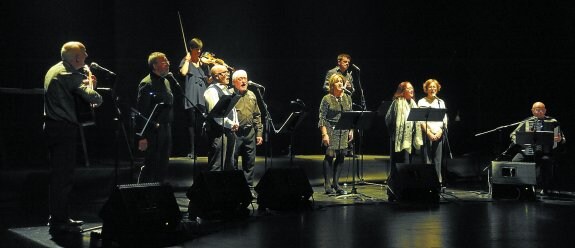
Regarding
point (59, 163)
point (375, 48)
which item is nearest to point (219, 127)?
point (59, 163)

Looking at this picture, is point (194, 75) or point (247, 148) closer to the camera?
point (247, 148)

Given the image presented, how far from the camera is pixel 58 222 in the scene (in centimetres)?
571

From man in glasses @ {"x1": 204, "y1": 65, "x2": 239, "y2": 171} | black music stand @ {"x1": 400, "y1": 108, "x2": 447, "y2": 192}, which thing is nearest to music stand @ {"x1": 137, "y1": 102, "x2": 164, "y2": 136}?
man in glasses @ {"x1": 204, "y1": 65, "x2": 239, "y2": 171}

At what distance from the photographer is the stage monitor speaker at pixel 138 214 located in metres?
5.16

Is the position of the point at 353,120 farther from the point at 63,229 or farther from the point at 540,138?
the point at 63,229

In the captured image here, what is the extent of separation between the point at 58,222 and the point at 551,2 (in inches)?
382

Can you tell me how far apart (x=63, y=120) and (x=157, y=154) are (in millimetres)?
1175

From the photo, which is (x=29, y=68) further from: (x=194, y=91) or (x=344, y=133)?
(x=344, y=133)

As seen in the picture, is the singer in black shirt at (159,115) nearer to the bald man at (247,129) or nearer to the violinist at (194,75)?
the bald man at (247,129)

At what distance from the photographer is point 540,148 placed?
9.32 m

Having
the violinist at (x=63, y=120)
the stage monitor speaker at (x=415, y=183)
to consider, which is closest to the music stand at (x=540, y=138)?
the stage monitor speaker at (x=415, y=183)

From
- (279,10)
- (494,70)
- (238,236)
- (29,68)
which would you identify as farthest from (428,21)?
(238,236)

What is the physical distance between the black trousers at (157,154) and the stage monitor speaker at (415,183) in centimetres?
271

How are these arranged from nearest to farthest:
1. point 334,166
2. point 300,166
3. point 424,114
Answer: point 424,114 → point 334,166 → point 300,166
